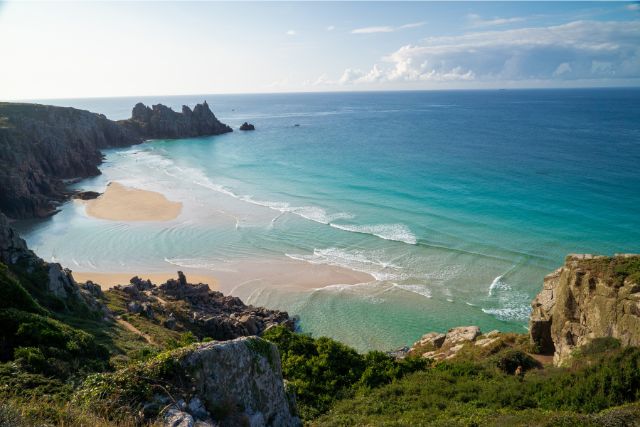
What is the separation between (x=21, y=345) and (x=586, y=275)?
2142cm

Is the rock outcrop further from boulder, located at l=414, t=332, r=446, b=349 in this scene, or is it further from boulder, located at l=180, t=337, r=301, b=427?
boulder, located at l=414, t=332, r=446, b=349

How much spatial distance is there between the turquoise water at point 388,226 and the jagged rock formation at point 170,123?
37.0 m

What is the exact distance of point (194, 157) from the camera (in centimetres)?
9125

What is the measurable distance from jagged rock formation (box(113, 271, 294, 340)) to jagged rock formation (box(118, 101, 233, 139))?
326 ft

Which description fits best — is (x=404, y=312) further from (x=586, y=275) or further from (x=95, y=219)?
(x=95, y=219)

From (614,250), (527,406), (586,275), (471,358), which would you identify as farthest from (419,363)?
(614,250)

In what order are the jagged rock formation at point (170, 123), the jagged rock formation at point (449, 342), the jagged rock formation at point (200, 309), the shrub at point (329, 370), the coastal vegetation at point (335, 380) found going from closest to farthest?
the coastal vegetation at point (335, 380), the shrub at point (329, 370), the jagged rock formation at point (449, 342), the jagged rock formation at point (200, 309), the jagged rock formation at point (170, 123)

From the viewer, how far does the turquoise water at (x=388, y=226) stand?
3147cm

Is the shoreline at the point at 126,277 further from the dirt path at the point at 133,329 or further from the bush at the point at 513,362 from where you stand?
the bush at the point at 513,362

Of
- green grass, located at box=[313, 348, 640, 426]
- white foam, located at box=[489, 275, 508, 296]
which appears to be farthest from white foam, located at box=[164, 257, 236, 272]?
green grass, located at box=[313, 348, 640, 426]

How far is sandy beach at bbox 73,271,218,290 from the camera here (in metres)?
35.2

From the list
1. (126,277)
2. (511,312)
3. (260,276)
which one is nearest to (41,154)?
(126,277)

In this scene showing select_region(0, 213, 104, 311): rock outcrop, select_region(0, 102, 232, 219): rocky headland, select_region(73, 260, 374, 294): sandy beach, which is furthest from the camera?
select_region(0, 102, 232, 219): rocky headland

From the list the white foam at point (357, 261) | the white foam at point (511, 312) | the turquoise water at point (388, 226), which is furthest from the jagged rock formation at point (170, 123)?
the white foam at point (511, 312)
